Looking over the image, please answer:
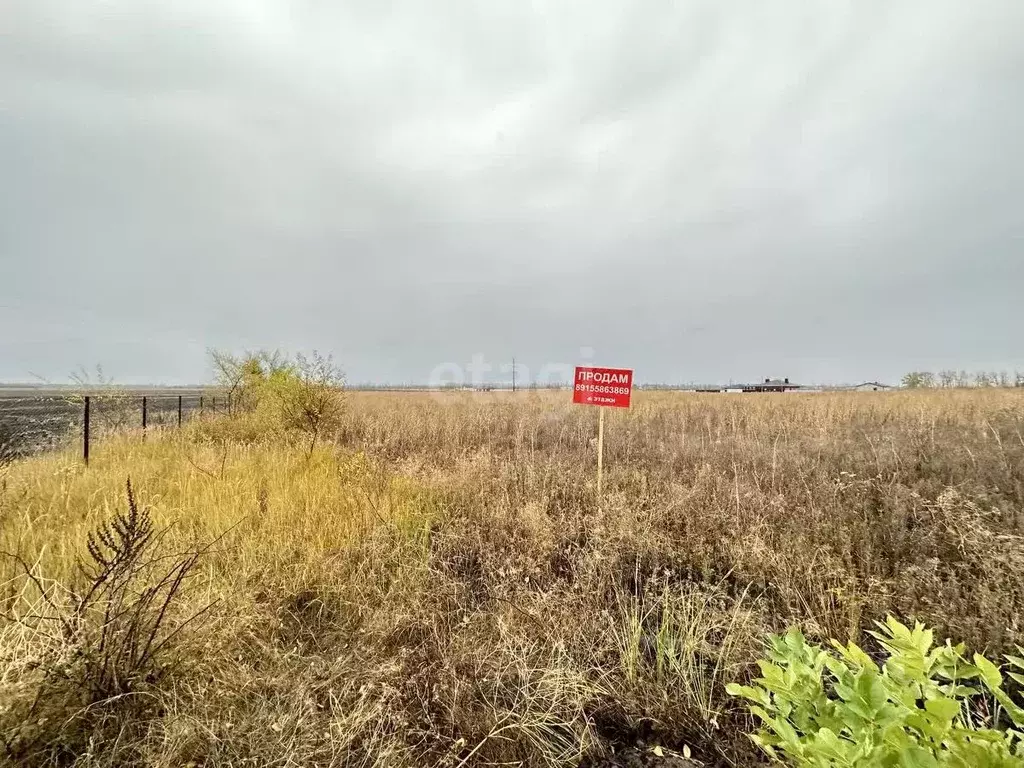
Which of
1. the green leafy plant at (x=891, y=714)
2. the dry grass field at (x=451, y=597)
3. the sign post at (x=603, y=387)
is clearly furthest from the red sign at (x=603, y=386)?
the green leafy plant at (x=891, y=714)

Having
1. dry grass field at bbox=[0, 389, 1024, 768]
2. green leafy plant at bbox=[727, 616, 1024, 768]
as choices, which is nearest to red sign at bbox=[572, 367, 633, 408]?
dry grass field at bbox=[0, 389, 1024, 768]

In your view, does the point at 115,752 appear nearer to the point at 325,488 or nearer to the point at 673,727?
the point at 673,727

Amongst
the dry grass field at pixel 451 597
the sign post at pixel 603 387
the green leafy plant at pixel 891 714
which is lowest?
the dry grass field at pixel 451 597

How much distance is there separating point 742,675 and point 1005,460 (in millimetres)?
5431

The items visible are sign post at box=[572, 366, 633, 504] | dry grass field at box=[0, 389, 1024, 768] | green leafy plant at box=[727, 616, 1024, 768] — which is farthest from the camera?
sign post at box=[572, 366, 633, 504]

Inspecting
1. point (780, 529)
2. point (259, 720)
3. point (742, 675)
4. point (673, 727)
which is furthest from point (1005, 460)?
point (259, 720)

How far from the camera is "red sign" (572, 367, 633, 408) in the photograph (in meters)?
5.44

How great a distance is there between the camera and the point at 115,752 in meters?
1.52

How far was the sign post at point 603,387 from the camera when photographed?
17.8 ft

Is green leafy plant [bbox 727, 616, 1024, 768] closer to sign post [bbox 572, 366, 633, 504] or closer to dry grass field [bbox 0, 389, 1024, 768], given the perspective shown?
dry grass field [bbox 0, 389, 1024, 768]

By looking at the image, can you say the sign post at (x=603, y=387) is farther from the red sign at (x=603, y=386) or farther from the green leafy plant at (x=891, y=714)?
the green leafy plant at (x=891, y=714)

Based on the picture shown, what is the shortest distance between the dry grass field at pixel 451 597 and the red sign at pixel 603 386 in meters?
1.05

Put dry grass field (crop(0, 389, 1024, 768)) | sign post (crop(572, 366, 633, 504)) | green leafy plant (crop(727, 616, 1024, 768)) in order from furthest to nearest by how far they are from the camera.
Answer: sign post (crop(572, 366, 633, 504))
dry grass field (crop(0, 389, 1024, 768))
green leafy plant (crop(727, 616, 1024, 768))

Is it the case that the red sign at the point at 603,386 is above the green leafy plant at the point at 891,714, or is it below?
above
